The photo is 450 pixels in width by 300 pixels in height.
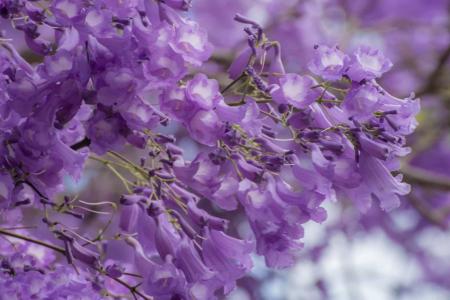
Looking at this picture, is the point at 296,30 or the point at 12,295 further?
the point at 296,30

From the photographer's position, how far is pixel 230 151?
47.4 inches

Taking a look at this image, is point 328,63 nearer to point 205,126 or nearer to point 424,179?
point 205,126

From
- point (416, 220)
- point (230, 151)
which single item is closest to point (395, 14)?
point (416, 220)

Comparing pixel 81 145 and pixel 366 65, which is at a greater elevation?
pixel 366 65

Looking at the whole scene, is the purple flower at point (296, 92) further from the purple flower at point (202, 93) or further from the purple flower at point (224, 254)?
the purple flower at point (224, 254)

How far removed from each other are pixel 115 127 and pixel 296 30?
3400mm

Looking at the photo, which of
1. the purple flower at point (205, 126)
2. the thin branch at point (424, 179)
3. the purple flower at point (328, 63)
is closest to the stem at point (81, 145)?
the purple flower at point (205, 126)

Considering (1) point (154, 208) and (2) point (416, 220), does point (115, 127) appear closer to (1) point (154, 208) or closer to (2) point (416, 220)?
(1) point (154, 208)

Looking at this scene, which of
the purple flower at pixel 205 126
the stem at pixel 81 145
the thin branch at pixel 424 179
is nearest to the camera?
the purple flower at pixel 205 126

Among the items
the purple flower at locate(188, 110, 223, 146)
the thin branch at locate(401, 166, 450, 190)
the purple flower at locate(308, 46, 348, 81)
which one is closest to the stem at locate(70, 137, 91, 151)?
the purple flower at locate(188, 110, 223, 146)

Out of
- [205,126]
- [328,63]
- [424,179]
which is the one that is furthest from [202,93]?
[424,179]

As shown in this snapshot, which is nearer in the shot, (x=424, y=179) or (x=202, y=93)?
(x=202, y=93)

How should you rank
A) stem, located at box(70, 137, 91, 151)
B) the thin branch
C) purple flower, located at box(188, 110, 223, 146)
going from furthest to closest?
1. the thin branch
2. stem, located at box(70, 137, 91, 151)
3. purple flower, located at box(188, 110, 223, 146)

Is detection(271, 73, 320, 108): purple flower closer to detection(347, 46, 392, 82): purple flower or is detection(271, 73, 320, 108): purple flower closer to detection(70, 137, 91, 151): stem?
detection(347, 46, 392, 82): purple flower
